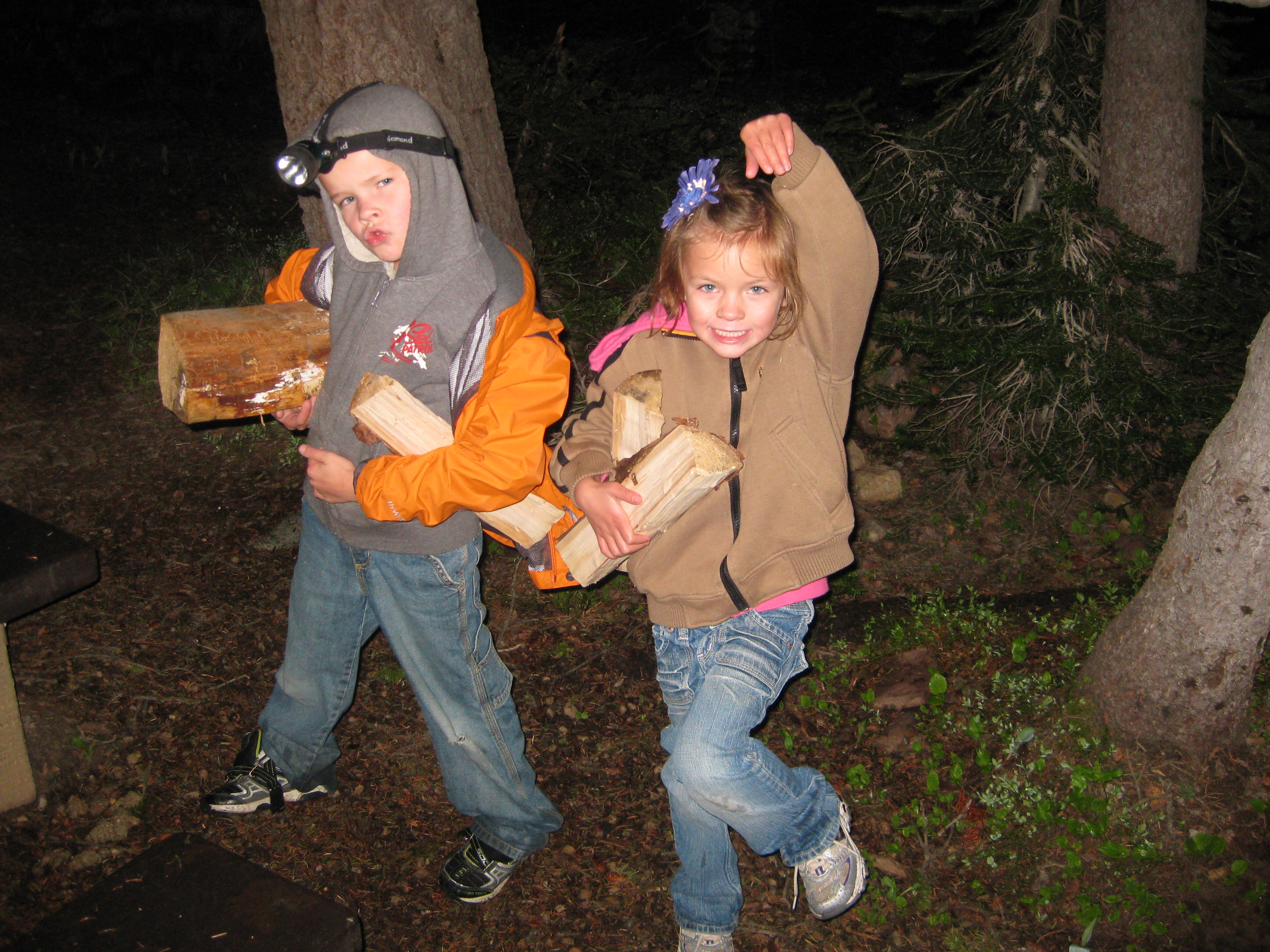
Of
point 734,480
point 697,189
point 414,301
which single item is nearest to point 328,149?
point 414,301

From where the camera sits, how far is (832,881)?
2445mm

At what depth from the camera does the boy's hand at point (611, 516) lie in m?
2.25

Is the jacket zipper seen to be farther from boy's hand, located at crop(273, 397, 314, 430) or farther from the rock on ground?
the rock on ground

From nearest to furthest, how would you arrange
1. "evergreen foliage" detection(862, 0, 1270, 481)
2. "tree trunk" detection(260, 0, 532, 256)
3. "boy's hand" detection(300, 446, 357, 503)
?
"boy's hand" detection(300, 446, 357, 503) < "tree trunk" detection(260, 0, 532, 256) < "evergreen foliage" detection(862, 0, 1270, 481)

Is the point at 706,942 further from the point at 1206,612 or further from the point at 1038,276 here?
the point at 1038,276

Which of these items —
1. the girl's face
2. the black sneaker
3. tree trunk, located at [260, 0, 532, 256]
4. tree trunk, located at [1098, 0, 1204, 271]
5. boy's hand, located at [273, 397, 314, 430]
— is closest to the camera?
the girl's face

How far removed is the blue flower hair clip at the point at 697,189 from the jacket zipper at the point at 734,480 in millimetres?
423

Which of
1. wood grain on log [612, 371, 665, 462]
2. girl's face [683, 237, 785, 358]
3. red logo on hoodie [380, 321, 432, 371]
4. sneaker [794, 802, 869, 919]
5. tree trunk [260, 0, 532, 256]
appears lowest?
sneaker [794, 802, 869, 919]

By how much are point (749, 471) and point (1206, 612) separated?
1849mm

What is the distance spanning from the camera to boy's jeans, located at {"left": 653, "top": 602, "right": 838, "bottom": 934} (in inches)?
90.7

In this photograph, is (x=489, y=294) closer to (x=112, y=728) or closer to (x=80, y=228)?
(x=112, y=728)

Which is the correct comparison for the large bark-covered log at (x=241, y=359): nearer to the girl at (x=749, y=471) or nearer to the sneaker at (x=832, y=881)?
the girl at (x=749, y=471)

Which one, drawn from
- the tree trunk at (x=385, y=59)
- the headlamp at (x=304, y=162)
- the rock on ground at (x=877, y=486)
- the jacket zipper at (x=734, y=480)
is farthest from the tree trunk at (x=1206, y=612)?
the tree trunk at (x=385, y=59)

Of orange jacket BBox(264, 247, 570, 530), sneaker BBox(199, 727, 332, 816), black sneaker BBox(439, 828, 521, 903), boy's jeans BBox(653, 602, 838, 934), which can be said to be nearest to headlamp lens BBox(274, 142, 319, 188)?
orange jacket BBox(264, 247, 570, 530)
